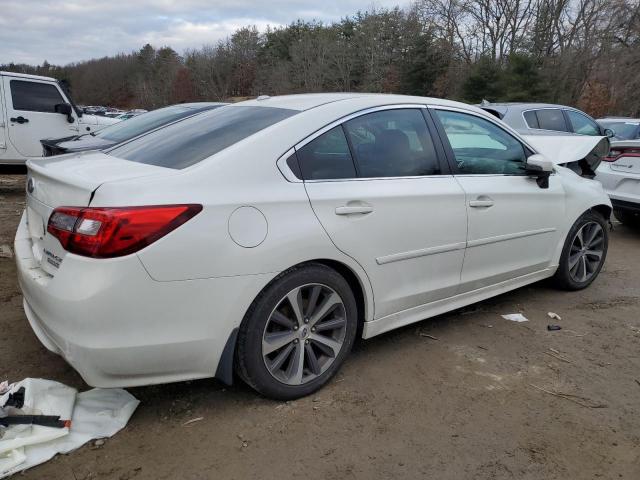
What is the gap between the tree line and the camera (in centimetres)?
3116

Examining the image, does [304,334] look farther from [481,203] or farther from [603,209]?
[603,209]

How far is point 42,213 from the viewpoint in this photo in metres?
2.67

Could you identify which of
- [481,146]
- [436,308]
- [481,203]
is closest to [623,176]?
[481,146]

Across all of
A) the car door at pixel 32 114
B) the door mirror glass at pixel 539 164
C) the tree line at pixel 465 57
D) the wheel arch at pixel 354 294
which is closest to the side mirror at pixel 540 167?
the door mirror glass at pixel 539 164

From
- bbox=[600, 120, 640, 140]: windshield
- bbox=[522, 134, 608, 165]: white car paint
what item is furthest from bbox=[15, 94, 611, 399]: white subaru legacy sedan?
bbox=[600, 120, 640, 140]: windshield

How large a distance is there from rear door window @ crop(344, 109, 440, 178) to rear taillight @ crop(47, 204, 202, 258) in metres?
1.17

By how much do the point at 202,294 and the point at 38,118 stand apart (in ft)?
28.8

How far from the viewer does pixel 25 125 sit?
30.7ft

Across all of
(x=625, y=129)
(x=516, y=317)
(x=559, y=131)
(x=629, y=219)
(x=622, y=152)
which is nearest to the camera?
(x=516, y=317)

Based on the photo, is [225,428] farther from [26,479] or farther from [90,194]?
[90,194]

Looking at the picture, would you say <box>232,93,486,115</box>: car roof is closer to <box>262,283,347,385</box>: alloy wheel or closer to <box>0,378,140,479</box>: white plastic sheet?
<box>262,283,347,385</box>: alloy wheel

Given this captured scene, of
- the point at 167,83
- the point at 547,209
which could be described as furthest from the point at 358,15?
the point at 547,209

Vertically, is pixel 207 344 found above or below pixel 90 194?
below

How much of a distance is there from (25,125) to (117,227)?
8602 mm
